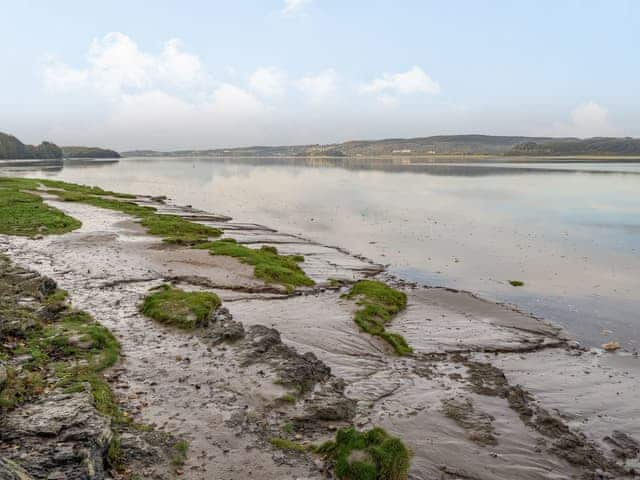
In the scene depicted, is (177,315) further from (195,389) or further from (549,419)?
(549,419)

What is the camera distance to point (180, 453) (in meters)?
10.1

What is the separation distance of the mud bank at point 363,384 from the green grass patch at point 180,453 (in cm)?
18

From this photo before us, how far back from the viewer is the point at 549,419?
41.9ft

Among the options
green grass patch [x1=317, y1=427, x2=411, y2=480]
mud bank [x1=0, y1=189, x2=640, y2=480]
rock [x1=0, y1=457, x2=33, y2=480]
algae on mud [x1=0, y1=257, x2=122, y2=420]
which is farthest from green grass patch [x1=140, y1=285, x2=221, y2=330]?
rock [x1=0, y1=457, x2=33, y2=480]

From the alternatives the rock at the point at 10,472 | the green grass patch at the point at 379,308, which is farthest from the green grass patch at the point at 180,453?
the green grass patch at the point at 379,308

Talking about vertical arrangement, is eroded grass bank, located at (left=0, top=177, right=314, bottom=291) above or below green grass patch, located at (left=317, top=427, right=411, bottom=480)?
above

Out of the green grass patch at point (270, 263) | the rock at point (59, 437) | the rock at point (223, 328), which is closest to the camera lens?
the rock at point (59, 437)

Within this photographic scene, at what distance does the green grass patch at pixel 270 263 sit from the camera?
26922 mm

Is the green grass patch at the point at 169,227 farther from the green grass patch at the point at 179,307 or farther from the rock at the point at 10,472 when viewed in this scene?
the rock at the point at 10,472

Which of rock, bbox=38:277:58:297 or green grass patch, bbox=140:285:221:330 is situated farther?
rock, bbox=38:277:58:297

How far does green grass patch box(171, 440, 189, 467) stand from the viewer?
32.1 feet

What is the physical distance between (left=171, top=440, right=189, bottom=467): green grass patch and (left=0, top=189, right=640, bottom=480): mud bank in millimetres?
175

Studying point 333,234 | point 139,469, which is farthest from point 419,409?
point 333,234

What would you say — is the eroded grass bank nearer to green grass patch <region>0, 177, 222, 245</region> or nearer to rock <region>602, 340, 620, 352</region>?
green grass patch <region>0, 177, 222, 245</region>
